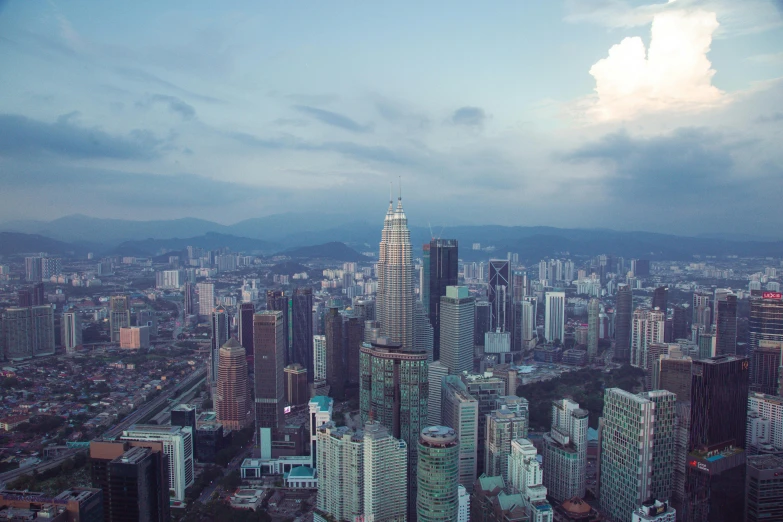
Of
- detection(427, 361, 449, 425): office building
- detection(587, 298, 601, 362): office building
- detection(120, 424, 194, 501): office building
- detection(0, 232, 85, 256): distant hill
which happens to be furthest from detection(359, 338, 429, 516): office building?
detection(587, 298, 601, 362): office building

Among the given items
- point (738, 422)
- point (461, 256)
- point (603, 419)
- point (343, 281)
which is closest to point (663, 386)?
point (738, 422)

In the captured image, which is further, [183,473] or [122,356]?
[122,356]

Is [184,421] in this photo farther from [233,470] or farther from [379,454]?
[379,454]

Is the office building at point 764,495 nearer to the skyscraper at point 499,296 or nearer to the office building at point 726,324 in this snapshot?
the office building at point 726,324

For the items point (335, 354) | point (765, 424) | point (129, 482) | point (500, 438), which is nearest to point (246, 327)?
point (335, 354)

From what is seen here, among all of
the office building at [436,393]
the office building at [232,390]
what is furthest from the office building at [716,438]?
the office building at [232,390]

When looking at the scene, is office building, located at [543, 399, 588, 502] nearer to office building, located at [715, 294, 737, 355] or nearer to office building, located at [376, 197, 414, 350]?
office building, located at [376, 197, 414, 350]

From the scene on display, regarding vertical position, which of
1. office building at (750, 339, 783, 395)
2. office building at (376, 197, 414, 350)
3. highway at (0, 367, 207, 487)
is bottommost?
highway at (0, 367, 207, 487)
